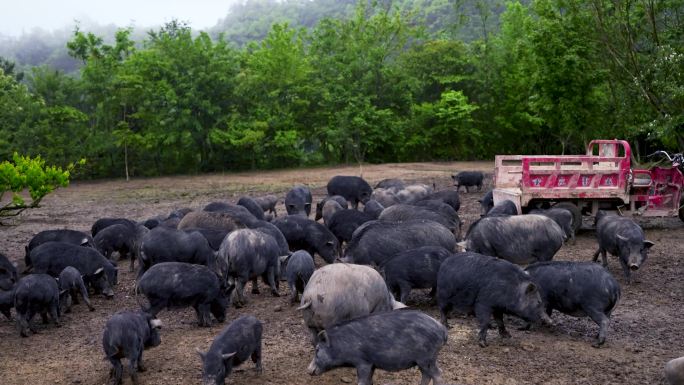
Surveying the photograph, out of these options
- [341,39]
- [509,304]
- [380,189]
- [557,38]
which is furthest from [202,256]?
[341,39]

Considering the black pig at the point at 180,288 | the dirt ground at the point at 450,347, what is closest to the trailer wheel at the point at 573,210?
the dirt ground at the point at 450,347

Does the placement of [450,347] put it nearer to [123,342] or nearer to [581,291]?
[581,291]

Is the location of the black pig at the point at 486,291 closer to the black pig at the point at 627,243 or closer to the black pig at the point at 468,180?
the black pig at the point at 627,243

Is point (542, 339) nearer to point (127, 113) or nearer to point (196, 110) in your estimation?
point (196, 110)

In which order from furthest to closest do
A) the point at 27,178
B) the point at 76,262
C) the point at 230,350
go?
1. the point at 27,178
2. the point at 76,262
3. the point at 230,350

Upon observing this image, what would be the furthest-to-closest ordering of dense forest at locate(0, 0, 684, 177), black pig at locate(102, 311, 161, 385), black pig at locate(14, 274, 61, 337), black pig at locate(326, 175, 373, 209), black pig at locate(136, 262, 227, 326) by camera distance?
dense forest at locate(0, 0, 684, 177) → black pig at locate(326, 175, 373, 209) → black pig at locate(14, 274, 61, 337) → black pig at locate(136, 262, 227, 326) → black pig at locate(102, 311, 161, 385)

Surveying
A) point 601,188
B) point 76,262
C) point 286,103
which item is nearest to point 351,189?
point 601,188

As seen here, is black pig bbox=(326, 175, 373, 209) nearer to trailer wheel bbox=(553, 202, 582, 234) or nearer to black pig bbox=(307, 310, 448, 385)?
trailer wheel bbox=(553, 202, 582, 234)

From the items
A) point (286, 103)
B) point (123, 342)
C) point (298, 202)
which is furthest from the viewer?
point (286, 103)

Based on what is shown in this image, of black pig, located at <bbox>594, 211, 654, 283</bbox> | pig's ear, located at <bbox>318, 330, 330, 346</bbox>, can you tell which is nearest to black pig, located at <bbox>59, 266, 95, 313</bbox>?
pig's ear, located at <bbox>318, 330, 330, 346</bbox>

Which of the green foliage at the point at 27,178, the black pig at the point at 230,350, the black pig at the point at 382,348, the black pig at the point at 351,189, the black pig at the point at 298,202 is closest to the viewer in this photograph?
the black pig at the point at 382,348

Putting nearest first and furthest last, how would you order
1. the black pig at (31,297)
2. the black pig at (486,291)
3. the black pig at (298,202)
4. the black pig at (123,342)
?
1. the black pig at (123,342)
2. the black pig at (486,291)
3. the black pig at (31,297)
4. the black pig at (298,202)

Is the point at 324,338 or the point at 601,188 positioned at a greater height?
the point at 601,188

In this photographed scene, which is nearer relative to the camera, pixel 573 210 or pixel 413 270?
pixel 413 270
